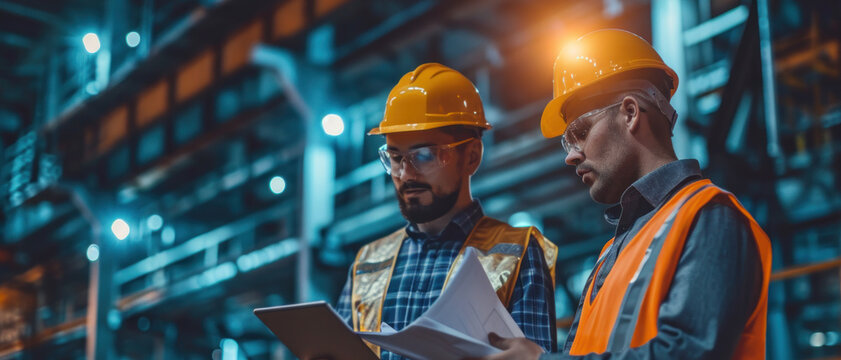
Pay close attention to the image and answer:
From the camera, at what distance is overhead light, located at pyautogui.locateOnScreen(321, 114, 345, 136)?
9344 mm

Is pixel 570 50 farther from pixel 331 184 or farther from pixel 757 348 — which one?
pixel 331 184

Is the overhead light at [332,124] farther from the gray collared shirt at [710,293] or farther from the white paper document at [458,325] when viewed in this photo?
the gray collared shirt at [710,293]

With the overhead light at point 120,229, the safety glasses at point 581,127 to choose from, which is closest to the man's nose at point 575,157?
the safety glasses at point 581,127

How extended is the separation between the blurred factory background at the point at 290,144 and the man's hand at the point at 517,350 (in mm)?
3319

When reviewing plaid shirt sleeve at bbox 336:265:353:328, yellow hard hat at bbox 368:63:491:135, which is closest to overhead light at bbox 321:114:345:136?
yellow hard hat at bbox 368:63:491:135

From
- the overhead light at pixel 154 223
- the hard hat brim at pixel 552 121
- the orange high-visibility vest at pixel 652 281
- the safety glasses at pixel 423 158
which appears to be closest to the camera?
the orange high-visibility vest at pixel 652 281

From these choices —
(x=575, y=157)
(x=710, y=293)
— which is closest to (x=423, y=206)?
(x=575, y=157)

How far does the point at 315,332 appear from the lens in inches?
99.1

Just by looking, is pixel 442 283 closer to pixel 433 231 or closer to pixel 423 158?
pixel 433 231

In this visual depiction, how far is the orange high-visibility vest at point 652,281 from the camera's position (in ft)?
6.10

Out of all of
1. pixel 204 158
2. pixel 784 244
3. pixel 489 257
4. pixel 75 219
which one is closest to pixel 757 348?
pixel 489 257

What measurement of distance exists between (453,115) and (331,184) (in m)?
6.34

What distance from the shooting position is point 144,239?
14.7m

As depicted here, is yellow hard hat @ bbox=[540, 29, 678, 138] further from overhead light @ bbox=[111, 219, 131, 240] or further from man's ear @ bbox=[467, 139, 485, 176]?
overhead light @ bbox=[111, 219, 131, 240]
